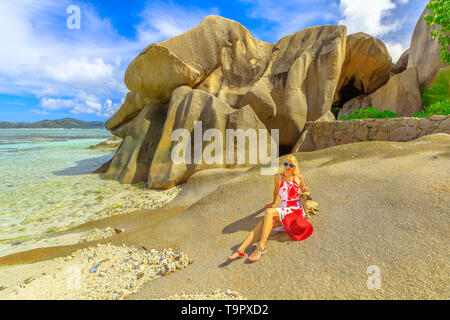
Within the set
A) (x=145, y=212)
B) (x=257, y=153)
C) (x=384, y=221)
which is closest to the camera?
(x=384, y=221)

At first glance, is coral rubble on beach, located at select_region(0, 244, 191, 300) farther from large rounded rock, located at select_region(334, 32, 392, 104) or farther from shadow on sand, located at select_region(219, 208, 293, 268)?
large rounded rock, located at select_region(334, 32, 392, 104)

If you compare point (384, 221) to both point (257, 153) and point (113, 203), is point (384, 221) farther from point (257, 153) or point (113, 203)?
point (113, 203)

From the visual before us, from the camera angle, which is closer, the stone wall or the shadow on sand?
the shadow on sand

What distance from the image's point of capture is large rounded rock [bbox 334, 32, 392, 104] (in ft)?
43.3

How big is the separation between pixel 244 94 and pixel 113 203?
250 inches

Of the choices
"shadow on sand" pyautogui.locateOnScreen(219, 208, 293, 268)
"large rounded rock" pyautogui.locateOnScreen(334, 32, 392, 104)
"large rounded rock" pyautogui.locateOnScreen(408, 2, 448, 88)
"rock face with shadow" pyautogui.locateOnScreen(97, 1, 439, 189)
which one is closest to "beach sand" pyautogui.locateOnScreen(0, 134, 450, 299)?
"shadow on sand" pyautogui.locateOnScreen(219, 208, 293, 268)

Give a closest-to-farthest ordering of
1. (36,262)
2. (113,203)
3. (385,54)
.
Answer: (36,262)
(113,203)
(385,54)

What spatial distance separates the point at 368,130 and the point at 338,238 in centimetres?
479

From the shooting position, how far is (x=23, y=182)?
945 cm

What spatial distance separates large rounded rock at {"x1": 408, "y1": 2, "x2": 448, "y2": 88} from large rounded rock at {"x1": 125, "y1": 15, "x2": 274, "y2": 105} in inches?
275

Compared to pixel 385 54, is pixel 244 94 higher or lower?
lower

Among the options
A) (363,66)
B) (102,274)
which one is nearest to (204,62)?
(102,274)
